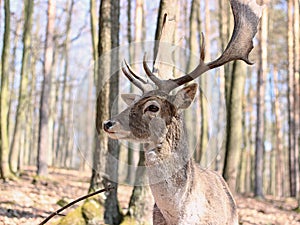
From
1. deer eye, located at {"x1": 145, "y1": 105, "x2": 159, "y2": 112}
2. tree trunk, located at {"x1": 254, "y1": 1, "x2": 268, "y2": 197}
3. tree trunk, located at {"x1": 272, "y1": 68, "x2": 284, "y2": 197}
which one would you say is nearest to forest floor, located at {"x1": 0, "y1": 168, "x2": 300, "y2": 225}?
tree trunk, located at {"x1": 254, "y1": 1, "x2": 268, "y2": 197}

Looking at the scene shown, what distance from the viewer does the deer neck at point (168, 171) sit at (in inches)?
159

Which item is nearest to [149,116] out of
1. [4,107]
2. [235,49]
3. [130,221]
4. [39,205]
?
[235,49]

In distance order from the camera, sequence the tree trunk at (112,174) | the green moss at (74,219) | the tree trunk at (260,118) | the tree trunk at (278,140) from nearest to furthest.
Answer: the green moss at (74,219) → the tree trunk at (112,174) → the tree trunk at (260,118) → the tree trunk at (278,140)

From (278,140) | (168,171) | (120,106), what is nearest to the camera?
(168,171)

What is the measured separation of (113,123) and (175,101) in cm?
67

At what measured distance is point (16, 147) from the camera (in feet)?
52.4

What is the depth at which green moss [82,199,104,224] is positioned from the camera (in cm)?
772

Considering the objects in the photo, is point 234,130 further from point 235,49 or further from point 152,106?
point 152,106

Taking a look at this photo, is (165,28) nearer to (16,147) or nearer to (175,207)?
(175,207)

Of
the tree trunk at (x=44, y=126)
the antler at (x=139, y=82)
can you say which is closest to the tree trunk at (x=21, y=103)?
the tree trunk at (x=44, y=126)

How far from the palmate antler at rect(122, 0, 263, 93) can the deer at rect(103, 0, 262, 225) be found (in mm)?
10

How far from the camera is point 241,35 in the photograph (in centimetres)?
475

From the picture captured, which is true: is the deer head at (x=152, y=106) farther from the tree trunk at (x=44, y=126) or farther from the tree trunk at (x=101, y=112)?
the tree trunk at (x=44, y=126)

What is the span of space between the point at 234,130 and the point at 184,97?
752 cm
